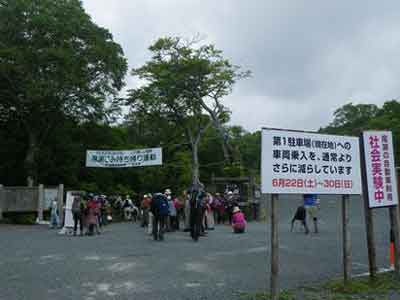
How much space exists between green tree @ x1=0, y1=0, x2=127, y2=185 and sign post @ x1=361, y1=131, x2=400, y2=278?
811 inches

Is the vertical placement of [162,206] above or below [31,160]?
below

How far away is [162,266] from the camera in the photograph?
8.13m

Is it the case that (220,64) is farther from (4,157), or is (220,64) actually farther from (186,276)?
(186,276)

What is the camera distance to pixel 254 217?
76.9 feet

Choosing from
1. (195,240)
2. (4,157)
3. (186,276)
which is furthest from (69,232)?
(4,157)

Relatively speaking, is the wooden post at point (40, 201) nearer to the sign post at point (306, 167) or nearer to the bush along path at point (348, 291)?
the bush along path at point (348, 291)

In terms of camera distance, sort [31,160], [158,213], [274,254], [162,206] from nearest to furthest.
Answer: [274,254] → [158,213] → [162,206] → [31,160]

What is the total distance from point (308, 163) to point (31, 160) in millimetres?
23980

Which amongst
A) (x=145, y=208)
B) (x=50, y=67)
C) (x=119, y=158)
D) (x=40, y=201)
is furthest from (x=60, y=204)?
(x=50, y=67)

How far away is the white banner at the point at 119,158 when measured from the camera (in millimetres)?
21891

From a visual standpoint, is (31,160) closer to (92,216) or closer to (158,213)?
(92,216)

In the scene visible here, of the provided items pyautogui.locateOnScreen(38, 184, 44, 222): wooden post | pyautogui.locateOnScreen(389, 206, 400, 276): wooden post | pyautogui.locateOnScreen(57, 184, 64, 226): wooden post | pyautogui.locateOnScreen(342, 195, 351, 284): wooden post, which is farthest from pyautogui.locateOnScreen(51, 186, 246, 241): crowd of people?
pyautogui.locateOnScreen(342, 195, 351, 284): wooden post

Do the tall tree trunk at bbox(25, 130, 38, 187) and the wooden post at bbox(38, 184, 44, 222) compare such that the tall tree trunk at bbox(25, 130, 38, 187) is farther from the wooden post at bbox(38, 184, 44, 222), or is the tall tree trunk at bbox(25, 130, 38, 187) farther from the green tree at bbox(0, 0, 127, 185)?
the wooden post at bbox(38, 184, 44, 222)

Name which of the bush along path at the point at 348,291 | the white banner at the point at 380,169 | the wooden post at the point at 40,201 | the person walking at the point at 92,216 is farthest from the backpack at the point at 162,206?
the wooden post at the point at 40,201
